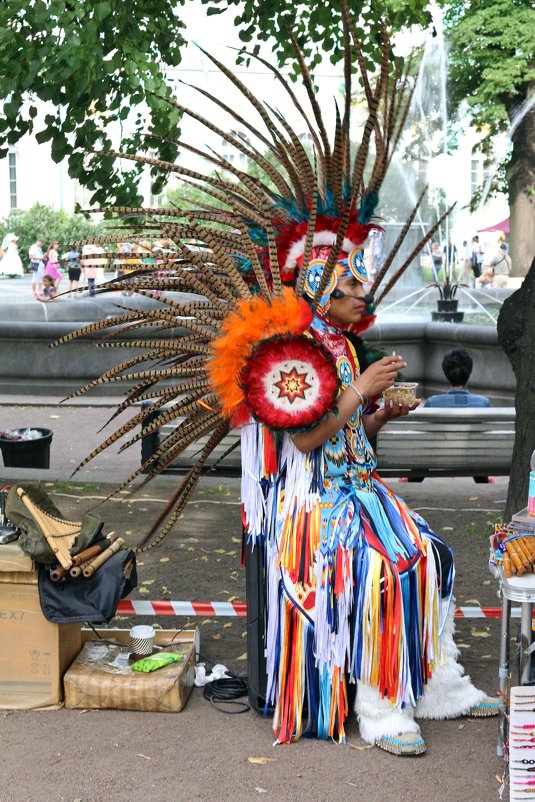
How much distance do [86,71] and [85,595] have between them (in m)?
3.09

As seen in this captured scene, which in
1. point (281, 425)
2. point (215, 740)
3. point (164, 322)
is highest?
point (164, 322)

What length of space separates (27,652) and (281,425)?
4.43 feet

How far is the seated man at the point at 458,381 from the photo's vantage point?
7.48 m

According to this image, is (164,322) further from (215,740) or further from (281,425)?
(215,740)

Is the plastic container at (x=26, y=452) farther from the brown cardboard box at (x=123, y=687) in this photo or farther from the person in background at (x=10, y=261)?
the person in background at (x=10, y=261)

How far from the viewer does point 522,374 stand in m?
5.96

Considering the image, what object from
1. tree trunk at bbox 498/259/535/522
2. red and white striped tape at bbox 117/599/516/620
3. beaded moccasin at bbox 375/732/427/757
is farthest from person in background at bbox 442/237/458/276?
beaded moccasin at bbox 375/732/427/757

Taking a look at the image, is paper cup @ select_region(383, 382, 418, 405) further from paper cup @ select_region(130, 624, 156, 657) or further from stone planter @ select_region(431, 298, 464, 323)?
stone planter @ select_region(431, 298, 464, 323)

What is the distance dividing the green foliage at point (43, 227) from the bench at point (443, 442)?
110 ft

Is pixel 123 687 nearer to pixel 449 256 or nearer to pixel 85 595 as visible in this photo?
pixel 85 595

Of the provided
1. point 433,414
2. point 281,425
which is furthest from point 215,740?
point 433,414

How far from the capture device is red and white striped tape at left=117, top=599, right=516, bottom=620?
478 centimetres

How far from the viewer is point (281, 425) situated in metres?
3.69

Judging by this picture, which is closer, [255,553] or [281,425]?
[281,425]
